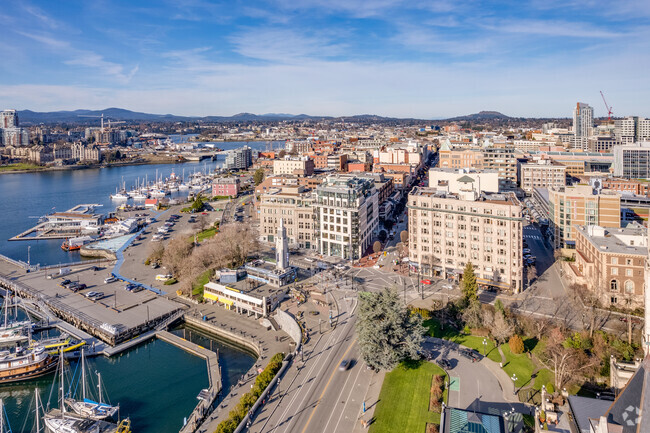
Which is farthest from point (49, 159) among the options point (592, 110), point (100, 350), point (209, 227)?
point (592, 110)

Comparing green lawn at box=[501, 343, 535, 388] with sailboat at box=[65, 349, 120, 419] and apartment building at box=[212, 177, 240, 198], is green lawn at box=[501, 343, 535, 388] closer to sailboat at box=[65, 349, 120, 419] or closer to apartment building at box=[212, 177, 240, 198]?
sailboat at box=[65, 349, 120, 419]

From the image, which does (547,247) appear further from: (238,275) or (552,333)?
(238,275)

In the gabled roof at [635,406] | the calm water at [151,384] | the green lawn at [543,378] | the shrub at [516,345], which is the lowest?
the calm water at [151,384]

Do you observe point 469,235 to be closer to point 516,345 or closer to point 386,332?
point 516,345

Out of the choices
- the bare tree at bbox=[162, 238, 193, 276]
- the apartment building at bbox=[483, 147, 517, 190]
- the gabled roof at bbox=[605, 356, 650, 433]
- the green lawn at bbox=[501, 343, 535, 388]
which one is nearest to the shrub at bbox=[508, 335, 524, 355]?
the green lawn at bbox=[501, 343, 535, 388]

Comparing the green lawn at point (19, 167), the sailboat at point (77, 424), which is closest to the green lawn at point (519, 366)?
the sailboat at point (77, 424)

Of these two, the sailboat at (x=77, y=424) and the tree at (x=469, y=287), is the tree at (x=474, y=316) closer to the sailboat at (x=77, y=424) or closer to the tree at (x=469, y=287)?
the tree at (x=469, y=287)

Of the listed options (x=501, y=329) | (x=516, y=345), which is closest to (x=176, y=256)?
(x=501, y=329)

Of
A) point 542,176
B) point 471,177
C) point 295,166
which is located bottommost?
point 542,176
